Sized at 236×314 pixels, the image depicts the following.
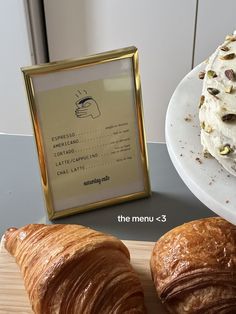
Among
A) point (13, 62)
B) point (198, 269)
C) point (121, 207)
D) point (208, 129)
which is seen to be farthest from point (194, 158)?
point (13, 62)

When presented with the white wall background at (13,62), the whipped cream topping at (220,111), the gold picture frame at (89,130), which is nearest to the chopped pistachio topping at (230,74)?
the whipped cream topping at (220,111)

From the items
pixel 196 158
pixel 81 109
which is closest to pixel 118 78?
pixel 81 109

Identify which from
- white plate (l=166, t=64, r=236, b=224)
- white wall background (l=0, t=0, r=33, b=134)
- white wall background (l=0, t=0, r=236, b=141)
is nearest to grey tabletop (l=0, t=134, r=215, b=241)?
white plate (l=166, t=64, r=236, b=224)

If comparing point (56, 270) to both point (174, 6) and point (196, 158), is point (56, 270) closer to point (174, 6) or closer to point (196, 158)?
point (196, 158)

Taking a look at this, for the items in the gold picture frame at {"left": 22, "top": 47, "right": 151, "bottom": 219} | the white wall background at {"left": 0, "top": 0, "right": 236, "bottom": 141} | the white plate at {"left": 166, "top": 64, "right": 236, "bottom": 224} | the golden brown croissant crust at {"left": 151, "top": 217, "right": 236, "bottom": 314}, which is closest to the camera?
the white plate at {"left": 166, "top": 64, "right": 236, "bottom": 224}

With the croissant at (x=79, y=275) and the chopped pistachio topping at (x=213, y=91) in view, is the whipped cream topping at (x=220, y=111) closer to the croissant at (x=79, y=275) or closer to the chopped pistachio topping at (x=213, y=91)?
the chopped pistachio topping at (x=213, y=91)

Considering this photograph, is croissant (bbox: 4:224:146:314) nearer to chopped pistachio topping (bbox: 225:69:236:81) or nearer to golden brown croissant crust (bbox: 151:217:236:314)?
golden brown croissant crust (bbox: 151:217:236:314)
